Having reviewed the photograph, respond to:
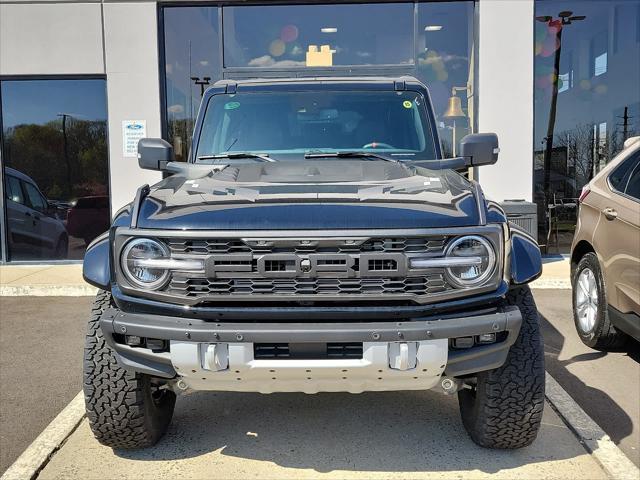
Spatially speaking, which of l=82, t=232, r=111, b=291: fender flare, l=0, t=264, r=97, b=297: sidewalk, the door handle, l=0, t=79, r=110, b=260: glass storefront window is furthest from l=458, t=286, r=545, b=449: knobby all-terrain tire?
l=0, t=79, r=110, b=260: glass storefront window

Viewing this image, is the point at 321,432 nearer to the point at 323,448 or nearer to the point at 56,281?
the point at 323,448

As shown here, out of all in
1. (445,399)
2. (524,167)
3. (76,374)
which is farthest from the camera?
(524,167)

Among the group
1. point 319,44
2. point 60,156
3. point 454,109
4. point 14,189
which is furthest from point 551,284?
point 14,189

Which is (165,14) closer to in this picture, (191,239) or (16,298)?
(16,298)

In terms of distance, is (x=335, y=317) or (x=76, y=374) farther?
(x=76, y=374)

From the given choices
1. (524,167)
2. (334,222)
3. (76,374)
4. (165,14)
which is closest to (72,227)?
(165,14)

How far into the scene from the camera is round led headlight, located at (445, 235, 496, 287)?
2678mm

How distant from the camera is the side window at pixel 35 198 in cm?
988

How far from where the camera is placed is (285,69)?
9375 millimetres

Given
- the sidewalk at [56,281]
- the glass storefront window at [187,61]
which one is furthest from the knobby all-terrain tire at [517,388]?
the glass storefront window at [187,61]

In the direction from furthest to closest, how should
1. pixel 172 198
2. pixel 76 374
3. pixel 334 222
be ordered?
pixel 76 374 → pixel 172 198 → pixel 334 222

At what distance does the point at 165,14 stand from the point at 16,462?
310 inches

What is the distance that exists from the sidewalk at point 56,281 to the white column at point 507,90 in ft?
4.73

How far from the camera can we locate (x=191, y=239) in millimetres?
2662
